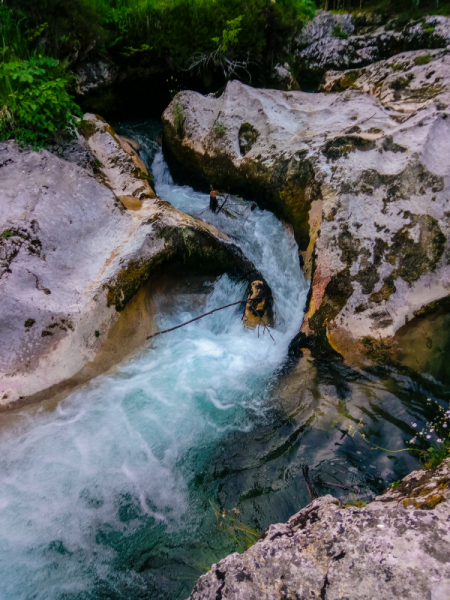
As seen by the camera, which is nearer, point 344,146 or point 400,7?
point 344,146

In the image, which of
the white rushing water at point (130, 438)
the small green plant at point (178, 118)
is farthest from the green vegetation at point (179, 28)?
the white rushing water at point (130, 438)

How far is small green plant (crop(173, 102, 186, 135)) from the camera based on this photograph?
734cm

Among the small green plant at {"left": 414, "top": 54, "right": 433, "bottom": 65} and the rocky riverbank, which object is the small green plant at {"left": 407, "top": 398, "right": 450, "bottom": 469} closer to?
the rocky riverbank

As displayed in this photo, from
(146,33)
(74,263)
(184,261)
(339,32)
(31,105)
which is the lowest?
(184,261)

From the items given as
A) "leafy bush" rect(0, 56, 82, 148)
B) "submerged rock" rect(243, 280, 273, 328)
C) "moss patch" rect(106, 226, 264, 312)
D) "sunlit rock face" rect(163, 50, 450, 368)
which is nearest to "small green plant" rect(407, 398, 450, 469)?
"sunlit rock face" rect(163, 50, 450, 368)

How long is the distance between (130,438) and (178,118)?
648 centimetres

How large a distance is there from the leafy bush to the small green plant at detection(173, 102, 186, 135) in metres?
2.45

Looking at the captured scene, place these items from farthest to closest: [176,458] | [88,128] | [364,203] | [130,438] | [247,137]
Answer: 1. [88,128]
2. [247,137]
3. [364,203]
4. [130,438]
5. [176,458]

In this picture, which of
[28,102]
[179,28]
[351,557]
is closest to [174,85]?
[179,28]

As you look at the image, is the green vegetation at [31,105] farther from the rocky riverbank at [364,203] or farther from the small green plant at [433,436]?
the small green plant at [433,436]

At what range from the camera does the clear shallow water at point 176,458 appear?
284 centimetres

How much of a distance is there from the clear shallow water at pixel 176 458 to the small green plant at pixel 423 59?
5977 millimetres

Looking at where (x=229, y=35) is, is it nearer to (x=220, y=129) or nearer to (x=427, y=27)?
(x=220, y=129)

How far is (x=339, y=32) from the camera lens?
9.57 metres
